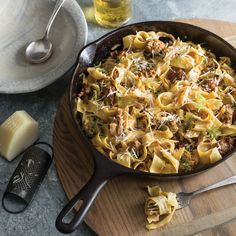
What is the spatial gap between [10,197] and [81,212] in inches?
22.8

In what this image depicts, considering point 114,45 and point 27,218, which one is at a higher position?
point 114,45

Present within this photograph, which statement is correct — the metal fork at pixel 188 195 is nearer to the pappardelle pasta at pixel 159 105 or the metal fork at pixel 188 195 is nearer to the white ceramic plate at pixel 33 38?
the pappardelle pasta at pixel 159 105

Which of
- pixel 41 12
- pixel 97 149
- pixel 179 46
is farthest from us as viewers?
pixel 41 12

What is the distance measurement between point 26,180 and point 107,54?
33.2 inches

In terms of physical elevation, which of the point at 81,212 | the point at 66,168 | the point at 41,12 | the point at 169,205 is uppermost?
the point at 41,12

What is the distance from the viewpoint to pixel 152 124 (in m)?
2.25

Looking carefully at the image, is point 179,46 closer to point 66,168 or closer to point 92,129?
point 92,129

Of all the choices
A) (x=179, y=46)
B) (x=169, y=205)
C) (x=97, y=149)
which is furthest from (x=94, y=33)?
(x=169, y=205)

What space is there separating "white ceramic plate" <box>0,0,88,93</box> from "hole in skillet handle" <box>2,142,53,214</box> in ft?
1.36

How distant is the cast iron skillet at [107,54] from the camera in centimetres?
198

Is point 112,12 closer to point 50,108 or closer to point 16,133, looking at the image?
point 50,108

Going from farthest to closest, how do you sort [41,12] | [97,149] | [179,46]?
[41,12] → [179,46] → [97,149]

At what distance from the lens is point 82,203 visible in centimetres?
194

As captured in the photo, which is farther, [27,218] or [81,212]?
[27,218]
